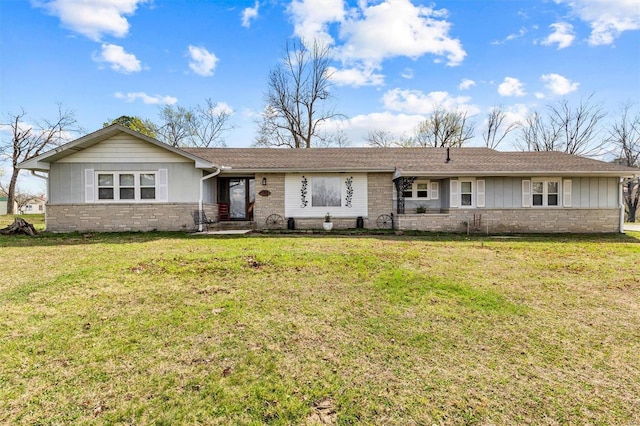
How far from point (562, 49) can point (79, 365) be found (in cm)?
2144

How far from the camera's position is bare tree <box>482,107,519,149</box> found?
1273 inches

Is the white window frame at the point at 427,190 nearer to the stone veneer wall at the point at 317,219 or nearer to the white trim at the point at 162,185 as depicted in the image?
the stone veneer wall at the point at 317,219

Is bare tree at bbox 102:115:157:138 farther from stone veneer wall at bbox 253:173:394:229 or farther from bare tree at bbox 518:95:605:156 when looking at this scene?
bare tree at bbox 518:95:605:156

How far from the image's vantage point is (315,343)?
3281mm

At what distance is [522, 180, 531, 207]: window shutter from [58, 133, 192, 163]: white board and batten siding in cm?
1409

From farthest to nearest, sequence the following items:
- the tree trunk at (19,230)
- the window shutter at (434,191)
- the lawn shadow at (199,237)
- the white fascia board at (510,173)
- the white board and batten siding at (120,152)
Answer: the window shutter at (434,191) < the white fascia board at (510,173) < the white board and batten siding at (120,152) < the tree trunk at (19,230) < the lawn shadow at (199,237)

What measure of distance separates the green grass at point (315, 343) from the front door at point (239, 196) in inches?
334

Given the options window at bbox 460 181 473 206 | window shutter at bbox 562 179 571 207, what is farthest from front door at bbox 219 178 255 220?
window shutter at bbox 562 179 571 207

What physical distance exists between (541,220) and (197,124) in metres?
29.9

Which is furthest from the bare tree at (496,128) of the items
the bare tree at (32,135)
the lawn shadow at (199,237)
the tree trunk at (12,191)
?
the tree trunk at (12,191)

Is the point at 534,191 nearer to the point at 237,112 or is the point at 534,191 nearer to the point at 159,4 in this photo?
the point at 159,4

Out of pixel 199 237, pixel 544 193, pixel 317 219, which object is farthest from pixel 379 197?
pixel 199 237

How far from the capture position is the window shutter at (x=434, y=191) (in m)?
14.2

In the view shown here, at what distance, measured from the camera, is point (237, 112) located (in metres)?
31.3
